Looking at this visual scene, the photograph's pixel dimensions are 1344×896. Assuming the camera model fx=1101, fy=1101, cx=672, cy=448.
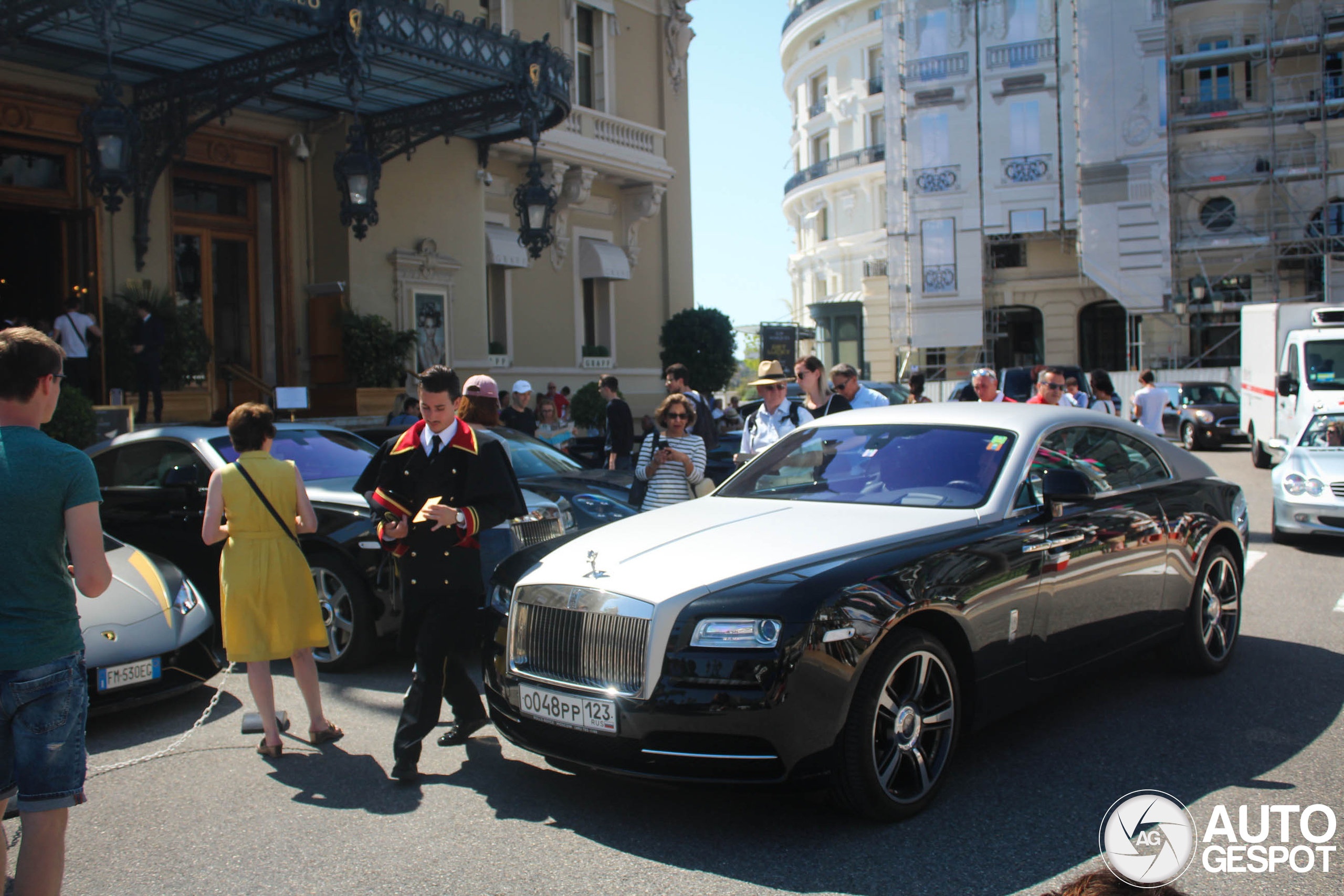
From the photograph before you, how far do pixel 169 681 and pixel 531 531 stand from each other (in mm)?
2182

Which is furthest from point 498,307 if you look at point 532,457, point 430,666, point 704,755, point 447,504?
point 704,755

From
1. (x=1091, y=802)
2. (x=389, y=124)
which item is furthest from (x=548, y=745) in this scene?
(x=389, y=124)

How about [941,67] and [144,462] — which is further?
[941,67]

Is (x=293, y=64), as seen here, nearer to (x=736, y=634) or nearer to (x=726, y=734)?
(x=736, y=634)

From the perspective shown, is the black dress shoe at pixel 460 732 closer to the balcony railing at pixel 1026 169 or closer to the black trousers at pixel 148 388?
the black trousers at pixel 148 388

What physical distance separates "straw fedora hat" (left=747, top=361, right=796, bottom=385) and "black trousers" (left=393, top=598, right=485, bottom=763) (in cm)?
346

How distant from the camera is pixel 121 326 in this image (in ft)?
46.7

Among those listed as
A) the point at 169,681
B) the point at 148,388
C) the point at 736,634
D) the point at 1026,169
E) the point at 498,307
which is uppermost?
the point at 1026,169

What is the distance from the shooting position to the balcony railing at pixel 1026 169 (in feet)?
112

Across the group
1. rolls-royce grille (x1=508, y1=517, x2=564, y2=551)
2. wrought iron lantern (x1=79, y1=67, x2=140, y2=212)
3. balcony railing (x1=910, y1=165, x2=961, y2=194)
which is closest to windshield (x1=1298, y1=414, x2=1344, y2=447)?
rolls-royce grille (x1=508, y1=517, x2=564, y2=551)

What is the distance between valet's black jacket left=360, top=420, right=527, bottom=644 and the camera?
4754 mm

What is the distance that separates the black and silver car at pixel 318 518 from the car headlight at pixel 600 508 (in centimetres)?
39

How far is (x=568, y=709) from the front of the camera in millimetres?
4051

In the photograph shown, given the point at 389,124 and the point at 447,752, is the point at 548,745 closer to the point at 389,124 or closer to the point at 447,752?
the point at 447,752
